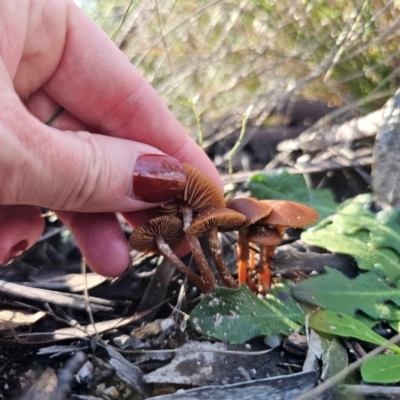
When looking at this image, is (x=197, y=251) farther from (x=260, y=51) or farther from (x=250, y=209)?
(x=260, y=51)

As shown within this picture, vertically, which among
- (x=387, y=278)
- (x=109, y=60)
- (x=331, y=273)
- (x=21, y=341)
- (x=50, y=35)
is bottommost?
(x=387, y=278)

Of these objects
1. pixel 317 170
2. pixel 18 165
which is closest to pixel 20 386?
pixel 18 165

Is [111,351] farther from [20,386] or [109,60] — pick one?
[109,60]

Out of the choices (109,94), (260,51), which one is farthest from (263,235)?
(260,51)

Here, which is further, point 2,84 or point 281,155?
point 281,155

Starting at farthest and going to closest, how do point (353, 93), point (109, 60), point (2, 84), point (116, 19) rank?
point (116, 19) → point (353, 93) → point (109, 60) → point (2, 84)

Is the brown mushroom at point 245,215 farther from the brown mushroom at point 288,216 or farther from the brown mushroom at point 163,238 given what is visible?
the brown mushroom at point 163,238

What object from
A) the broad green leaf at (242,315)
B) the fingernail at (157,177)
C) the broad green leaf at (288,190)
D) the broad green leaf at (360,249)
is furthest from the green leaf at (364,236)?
the fingernail at (157,177)
